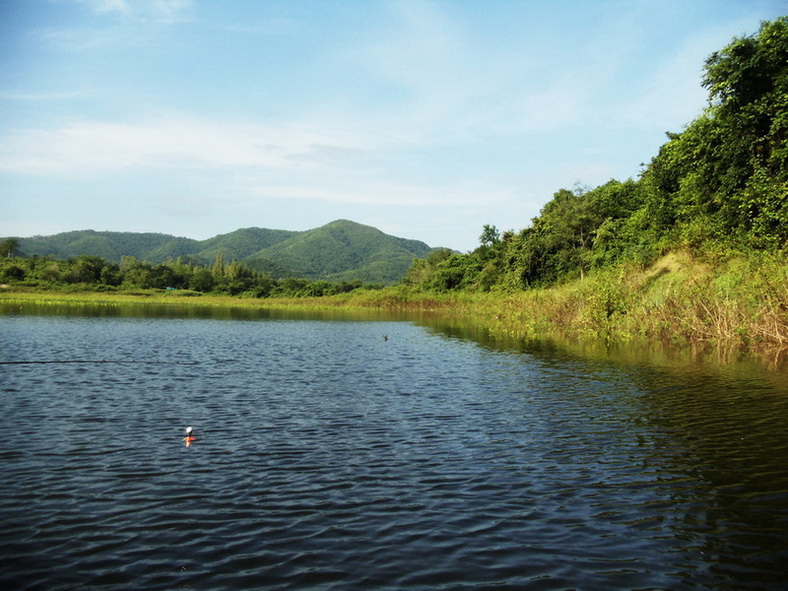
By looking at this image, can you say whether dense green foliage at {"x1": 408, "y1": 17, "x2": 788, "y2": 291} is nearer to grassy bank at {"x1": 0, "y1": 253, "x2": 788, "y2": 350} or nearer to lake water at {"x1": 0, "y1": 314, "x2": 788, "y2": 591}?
grassy bank at {"x1": 0, "y1": 253, "x2": 788, "y2": 350}

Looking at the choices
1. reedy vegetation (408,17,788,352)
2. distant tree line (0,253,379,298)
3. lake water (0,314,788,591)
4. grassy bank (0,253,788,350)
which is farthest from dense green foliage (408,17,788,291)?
distant tree line (0,253,379,298)

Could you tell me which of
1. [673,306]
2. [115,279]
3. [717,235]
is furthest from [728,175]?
[115,279]

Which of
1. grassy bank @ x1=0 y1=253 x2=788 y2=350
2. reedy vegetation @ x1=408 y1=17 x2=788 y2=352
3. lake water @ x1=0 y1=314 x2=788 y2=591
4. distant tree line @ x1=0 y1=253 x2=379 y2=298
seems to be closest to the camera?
lake water @ x1=0 y1=314 x2=788 y2=591

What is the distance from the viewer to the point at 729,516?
8.73 meters

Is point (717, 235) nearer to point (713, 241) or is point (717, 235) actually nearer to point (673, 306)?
point (713, 241)

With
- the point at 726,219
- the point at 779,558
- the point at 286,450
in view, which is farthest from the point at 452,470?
the point at 726,219

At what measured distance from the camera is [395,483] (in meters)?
10.3

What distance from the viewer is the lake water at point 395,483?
7.12 metres

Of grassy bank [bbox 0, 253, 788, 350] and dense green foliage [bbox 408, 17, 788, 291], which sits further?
dense green foliage [bbox 408, 17, 788, 291]

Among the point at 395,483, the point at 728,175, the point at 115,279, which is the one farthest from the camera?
the point at 115,279

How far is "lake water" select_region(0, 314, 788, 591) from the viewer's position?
712 cm

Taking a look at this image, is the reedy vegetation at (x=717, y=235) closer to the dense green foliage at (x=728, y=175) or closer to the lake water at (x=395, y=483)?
the dense green foliage at (x=728, y=175)

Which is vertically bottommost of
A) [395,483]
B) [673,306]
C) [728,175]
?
[395,483]

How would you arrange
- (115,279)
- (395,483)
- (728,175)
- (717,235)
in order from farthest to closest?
(115,279), (717,235), (728,175), (395,483)
